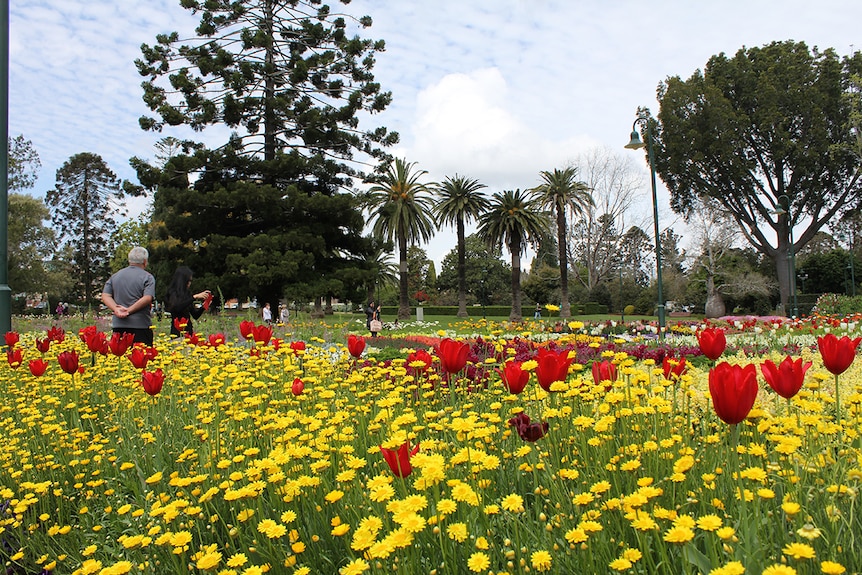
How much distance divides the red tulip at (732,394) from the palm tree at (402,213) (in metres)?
34.6

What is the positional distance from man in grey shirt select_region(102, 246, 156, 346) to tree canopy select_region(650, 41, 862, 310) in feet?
99.9

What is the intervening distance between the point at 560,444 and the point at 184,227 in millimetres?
25381

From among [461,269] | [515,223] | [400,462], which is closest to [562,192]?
[515,223]

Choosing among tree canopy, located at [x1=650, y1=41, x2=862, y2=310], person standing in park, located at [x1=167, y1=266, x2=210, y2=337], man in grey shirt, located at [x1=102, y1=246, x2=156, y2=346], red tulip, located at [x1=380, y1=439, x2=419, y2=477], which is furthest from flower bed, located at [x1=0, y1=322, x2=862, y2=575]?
tree canopy, located at [x1=650, y1=41, x2=862, y2=310]

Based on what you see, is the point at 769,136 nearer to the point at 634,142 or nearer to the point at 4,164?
the point at 634,142

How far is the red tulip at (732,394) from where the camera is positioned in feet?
5.06

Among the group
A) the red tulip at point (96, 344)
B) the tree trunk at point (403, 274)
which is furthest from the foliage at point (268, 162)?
the red tulip at point (96, 344)

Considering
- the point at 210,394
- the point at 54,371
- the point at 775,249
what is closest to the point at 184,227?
the point at 54,371

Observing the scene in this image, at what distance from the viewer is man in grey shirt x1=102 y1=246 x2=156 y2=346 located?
5.83 metres

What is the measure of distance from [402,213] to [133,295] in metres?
31.1

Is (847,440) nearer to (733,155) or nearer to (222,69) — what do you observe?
(222,69)

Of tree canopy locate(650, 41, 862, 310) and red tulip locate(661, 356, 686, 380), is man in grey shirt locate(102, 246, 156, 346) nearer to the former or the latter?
red tulip locate(661, 356, 686, 380)

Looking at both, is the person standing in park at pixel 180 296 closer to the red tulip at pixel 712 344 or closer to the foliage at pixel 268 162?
the red tulip at pixel 712 344

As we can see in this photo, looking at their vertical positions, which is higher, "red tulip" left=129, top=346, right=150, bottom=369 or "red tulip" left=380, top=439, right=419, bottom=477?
"red tulip" left=129, top=346, right=150, bottom=369
